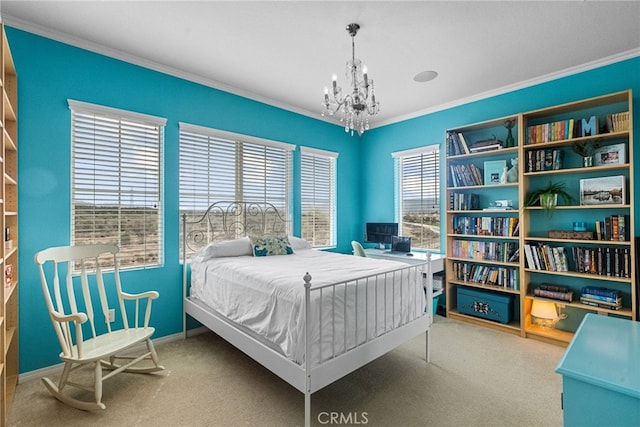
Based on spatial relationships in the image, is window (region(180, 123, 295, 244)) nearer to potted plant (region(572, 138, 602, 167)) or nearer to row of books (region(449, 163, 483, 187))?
row of books (region(449, 163, 483, 187))

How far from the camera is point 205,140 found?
3459 millimetres

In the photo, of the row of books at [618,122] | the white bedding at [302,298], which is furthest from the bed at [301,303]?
the row of books at [618,122]

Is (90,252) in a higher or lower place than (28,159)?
lower

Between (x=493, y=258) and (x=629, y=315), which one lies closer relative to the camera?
(x=629, y=315)

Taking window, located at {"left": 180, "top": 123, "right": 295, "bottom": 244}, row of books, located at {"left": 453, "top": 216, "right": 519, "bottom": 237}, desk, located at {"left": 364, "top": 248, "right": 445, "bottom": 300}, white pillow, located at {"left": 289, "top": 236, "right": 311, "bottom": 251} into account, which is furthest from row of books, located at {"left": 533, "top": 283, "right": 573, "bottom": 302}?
window, located at {"left": 180, "top": 123, "right": 295, "bottom": 244}

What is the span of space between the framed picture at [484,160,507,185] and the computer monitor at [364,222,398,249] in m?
1.38

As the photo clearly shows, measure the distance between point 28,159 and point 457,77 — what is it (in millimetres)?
4213

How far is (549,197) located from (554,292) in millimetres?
1004

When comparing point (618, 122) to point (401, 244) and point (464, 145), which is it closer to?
point (464, 145)

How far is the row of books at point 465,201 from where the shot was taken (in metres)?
3.80

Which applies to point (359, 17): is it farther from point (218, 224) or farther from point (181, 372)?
point (181, 372)

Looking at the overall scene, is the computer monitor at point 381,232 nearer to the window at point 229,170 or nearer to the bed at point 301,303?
the window at point 229,170

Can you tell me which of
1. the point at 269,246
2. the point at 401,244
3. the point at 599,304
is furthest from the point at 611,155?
the point at 269,246

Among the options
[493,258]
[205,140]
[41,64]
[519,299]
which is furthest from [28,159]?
[519,299]
